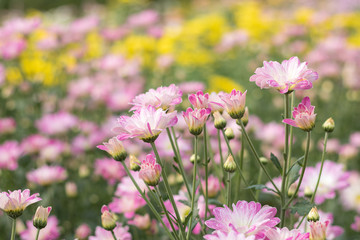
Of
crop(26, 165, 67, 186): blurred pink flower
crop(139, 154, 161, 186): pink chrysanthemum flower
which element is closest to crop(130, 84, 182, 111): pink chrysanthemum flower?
crop(139, 154, 161, 186): pink chrysanthemum flower

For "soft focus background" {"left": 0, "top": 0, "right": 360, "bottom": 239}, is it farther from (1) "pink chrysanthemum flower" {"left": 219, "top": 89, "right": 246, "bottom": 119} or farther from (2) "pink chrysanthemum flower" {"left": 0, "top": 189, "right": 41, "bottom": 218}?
(1) "pink chrysanthemum flower" {"left": 219, "top": 89, "right": 246, "bottom": 119}

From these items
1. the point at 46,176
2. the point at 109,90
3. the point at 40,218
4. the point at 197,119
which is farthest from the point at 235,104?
the point at 109,90

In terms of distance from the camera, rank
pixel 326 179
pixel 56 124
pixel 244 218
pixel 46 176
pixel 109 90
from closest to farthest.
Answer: pixel 244 218 < pixel 326 179 < pixel 46 176 < pixel 56 124 < pixel 109 90

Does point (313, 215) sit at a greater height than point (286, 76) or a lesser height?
lesser

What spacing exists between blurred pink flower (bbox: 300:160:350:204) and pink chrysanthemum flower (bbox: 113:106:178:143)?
2.04 feet

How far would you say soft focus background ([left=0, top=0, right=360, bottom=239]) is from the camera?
6.40 feet

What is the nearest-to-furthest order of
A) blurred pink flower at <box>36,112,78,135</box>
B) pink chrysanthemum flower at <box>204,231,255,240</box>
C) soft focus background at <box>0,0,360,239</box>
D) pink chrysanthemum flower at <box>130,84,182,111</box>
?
1. pink chrysanthemum flower at <box>204,231,255,240</box>
2. pink chrysanthemum flower at <box>130,84,182,111</box>
3. soft focus background at <box>0,0,360,239</box>
4. blurred pink flower at <box>36,112,78,135</box>

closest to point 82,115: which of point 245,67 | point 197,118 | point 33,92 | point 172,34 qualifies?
point 33,92

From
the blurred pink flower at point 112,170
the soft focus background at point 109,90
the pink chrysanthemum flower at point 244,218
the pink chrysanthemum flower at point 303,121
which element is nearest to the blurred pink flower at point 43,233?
the soft focus background at point 109,90

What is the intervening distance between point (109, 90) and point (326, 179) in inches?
59.3

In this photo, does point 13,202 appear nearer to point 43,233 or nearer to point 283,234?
point 283,234

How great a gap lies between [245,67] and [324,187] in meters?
2.63

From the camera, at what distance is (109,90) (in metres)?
2.64

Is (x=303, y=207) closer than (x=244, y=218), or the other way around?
(x=244, y=218)
